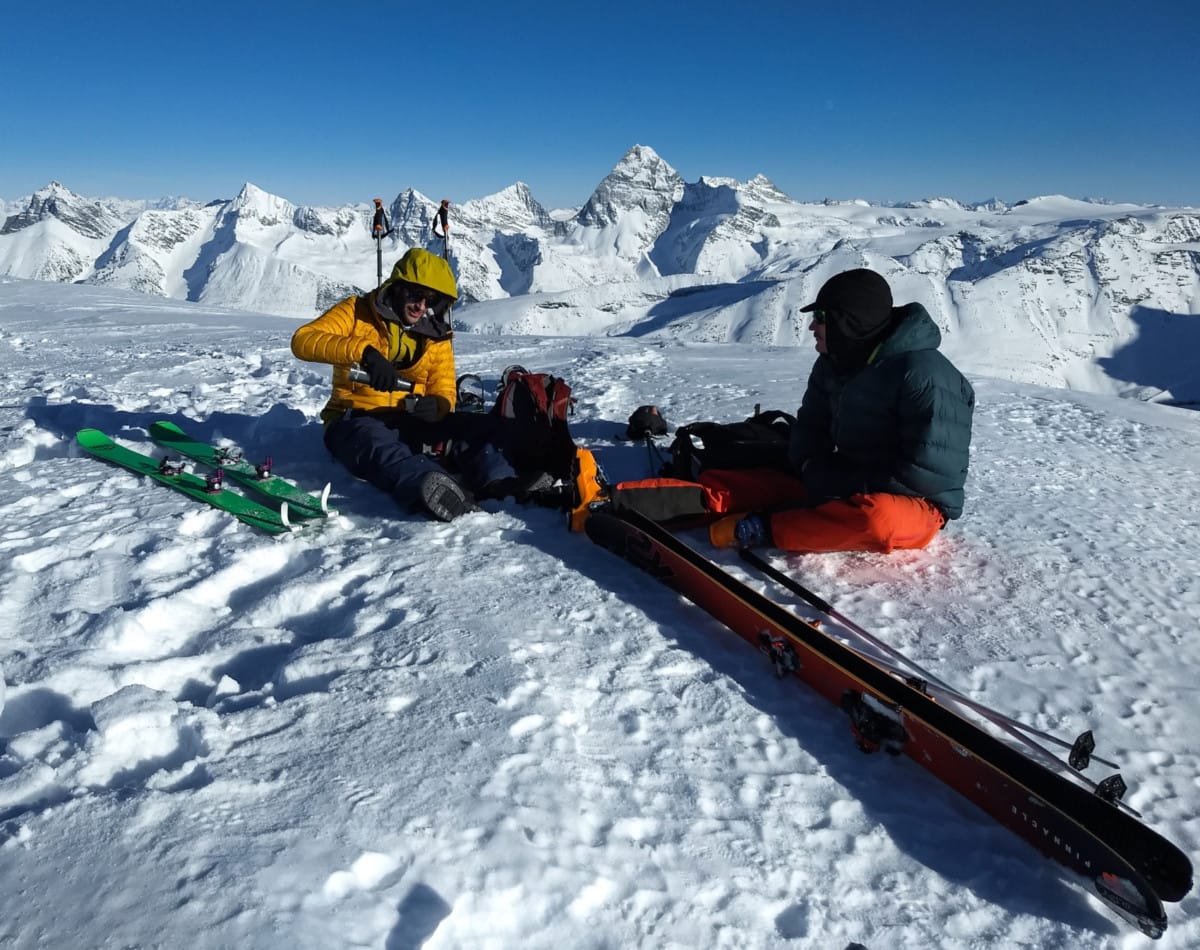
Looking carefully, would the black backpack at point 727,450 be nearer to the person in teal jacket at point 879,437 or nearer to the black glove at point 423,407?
the person in teal jacket at point 879,437

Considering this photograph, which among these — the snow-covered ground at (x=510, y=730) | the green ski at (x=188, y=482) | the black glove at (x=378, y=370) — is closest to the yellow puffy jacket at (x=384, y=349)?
the black glove at (x=378, y=370)

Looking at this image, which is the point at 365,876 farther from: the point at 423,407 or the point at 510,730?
the point at 423,407

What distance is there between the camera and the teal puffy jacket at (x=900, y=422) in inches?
166

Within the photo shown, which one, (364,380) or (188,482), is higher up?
(364,380)

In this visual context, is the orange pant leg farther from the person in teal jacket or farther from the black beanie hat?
the black beanie hat

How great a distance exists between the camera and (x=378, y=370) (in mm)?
5340

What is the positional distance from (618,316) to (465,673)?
195 metres

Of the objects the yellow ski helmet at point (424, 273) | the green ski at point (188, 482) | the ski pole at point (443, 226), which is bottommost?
the green ski at point (188, 482)

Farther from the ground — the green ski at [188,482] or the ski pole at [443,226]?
the ski pole at [443,226]

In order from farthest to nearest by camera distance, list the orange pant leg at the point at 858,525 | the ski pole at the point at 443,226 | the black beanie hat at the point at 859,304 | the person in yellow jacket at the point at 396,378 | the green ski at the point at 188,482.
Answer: the ski pole at the point at 443,226
the person in yellow jacket at the point at 396,378
the green ski at the point at 188,482
the black beanie hat at the point at 859,304
the orange pant leg at the point at 858,525

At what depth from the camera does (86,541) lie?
4.38 meters

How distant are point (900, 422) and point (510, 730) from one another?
296cm

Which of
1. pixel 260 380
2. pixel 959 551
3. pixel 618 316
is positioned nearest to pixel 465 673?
pixel 959 551

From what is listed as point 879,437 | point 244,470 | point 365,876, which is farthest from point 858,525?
point 244,470
